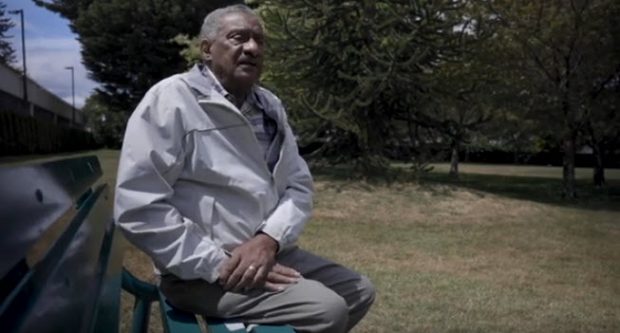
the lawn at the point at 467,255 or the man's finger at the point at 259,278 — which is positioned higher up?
the man's finger at the point at 259,278

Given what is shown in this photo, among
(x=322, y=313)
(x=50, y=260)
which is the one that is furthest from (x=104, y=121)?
(x=50, y=260)

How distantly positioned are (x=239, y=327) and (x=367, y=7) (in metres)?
11.2

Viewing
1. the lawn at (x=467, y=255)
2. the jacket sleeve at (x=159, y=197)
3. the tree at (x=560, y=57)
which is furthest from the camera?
the tree at (x=560, y=57)

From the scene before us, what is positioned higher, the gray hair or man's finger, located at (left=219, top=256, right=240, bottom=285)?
Answer: the gray hair

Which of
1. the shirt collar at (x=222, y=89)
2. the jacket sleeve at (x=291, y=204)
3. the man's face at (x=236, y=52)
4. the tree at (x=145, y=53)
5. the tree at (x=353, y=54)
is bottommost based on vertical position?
the jacket sleeve at (x=291, y=204)

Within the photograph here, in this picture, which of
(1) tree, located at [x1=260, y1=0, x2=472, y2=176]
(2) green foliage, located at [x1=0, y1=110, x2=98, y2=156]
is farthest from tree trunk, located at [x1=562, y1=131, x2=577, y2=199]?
(2) green foliage, located at [x1=0, y1=110, x2=98, y2=156]

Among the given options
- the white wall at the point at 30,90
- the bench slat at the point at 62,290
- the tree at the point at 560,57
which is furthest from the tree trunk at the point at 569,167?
the bench slat at the point at 62,290

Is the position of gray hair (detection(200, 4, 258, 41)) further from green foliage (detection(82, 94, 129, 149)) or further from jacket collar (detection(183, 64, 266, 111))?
green foliage (detection(82, 94, 129, 149))

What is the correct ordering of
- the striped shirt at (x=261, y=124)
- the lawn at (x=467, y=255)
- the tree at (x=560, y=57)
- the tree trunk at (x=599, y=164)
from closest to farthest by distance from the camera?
1. the striped shirt at (x=261, y=124)
2. the lawn at (x=467, y=255)
3. the tree at (x=560, y=57)
4. the tree trunk at (x=599, y=164)

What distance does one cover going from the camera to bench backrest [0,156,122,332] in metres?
0.98

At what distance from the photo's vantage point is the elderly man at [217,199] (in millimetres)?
1951

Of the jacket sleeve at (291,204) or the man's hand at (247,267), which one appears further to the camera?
the jacket sleeve at (291,204)

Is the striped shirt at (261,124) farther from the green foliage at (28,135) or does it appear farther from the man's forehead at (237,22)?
the green foliage at (28,135)

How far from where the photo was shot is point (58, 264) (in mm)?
1368
